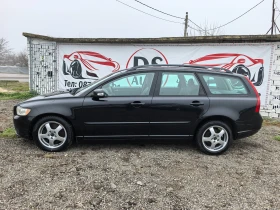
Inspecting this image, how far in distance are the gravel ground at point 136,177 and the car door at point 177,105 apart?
17.8 inches

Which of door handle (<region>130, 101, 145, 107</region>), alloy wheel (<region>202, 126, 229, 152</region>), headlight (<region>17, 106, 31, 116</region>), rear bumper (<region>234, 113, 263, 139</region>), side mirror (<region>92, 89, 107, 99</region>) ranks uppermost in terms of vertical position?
side mirror (<region>92, 89, 107, 99</region>)

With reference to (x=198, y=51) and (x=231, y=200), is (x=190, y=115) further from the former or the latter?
(x=198, y=51)

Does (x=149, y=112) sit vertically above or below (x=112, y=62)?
below

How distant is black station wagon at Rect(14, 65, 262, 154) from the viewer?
441 centimetres

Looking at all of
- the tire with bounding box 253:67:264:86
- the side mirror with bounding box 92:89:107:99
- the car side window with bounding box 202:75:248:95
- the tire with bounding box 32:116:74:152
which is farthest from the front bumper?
the tire with bounding box 253:67:264:86

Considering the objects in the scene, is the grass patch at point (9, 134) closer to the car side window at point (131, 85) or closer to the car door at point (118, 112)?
the car door at point (118, 112)

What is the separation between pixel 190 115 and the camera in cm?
454

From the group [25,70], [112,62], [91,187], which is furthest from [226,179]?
[25,70]

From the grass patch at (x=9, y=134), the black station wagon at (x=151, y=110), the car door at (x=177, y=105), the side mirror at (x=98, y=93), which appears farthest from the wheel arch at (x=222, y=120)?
the grass patch at (x=9, y=134)

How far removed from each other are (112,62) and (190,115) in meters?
5.26

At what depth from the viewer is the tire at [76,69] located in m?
9.47

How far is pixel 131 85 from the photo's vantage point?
4641 mm

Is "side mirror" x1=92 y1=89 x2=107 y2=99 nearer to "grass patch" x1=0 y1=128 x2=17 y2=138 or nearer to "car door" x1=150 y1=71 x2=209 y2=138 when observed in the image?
"car door" x1=150 y1=71 x2=209 y2=138

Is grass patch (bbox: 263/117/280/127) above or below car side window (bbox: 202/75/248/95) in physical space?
below
